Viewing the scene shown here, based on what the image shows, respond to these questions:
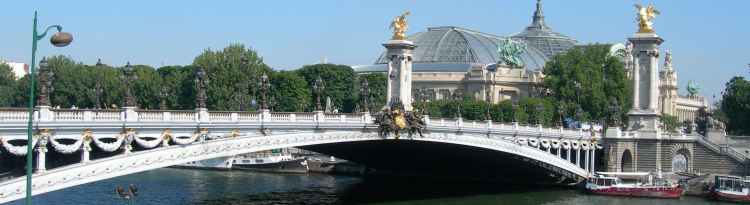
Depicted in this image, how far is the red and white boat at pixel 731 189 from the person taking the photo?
59969mm

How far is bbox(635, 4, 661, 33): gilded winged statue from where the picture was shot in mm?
68688

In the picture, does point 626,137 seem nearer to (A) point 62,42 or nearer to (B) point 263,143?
(B) point 263,143

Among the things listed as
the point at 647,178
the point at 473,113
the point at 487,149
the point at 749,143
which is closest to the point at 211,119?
the point at 487,149

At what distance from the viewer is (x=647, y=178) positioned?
64938mm

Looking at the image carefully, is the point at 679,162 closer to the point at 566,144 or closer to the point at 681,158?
the point at 681,158

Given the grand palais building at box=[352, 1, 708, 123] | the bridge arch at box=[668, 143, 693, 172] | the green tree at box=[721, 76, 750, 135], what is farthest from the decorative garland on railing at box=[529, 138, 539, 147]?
the grand palais building at box=[352, 1, 708, 123]

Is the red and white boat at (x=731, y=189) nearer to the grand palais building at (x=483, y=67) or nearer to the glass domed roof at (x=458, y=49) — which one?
the grand palais building at (x=483, y=67)

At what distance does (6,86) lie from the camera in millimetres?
97562

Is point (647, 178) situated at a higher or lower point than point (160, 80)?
lower

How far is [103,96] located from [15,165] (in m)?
53.3

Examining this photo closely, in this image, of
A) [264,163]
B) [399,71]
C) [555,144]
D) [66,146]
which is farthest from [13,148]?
[264,163]

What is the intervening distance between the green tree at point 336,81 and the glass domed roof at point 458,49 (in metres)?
50.9

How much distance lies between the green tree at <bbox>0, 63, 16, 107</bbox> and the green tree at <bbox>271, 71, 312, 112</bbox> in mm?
20324

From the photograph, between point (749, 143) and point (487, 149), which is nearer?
point (487, 149)
